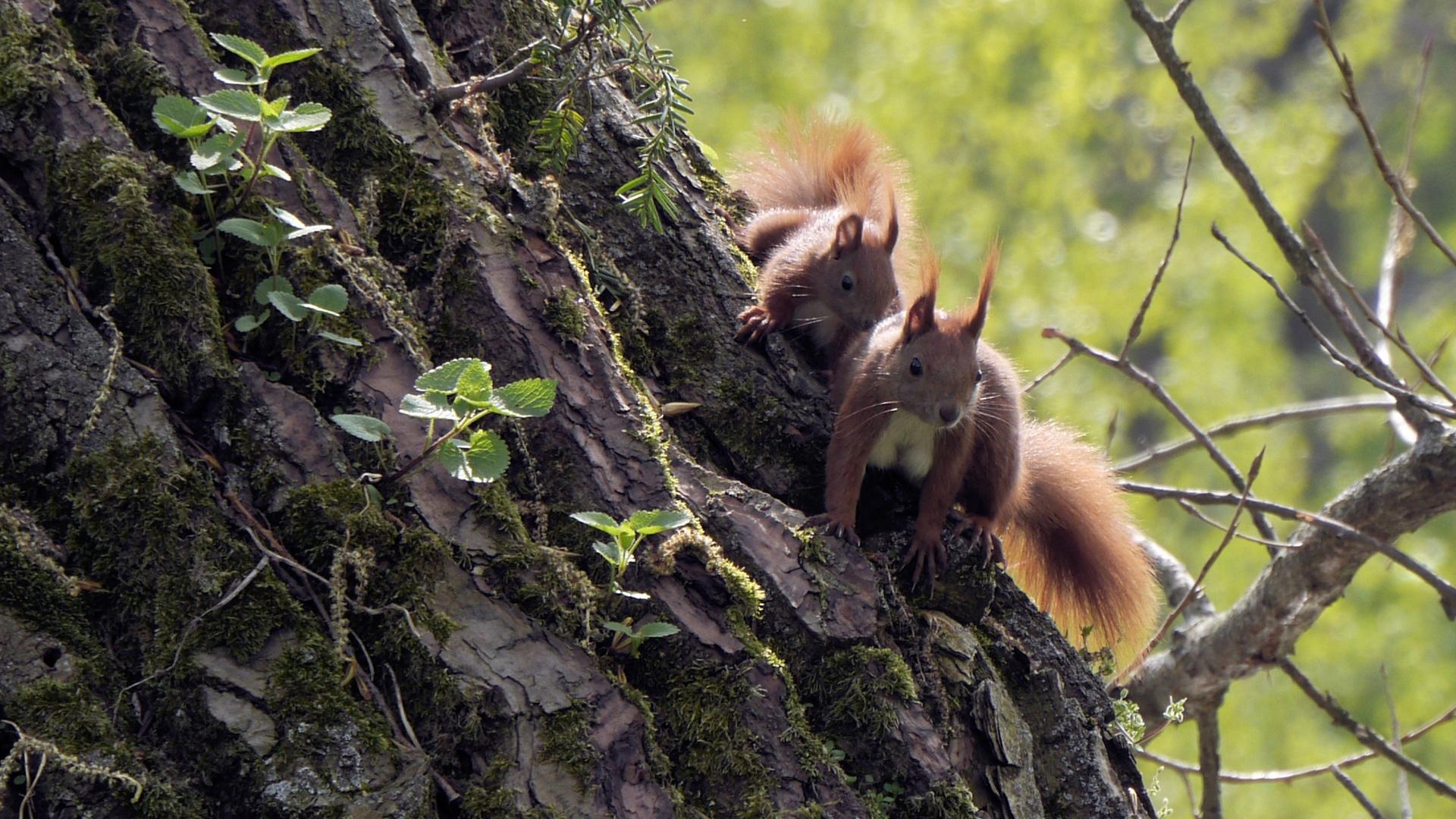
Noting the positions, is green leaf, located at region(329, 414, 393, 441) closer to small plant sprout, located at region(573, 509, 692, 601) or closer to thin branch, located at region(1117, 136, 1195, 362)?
small plant sprout, located at region(573, 509, 692, 601)

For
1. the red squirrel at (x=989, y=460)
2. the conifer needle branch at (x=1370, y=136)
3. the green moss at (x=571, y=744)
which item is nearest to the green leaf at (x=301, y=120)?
the green moss at (x=571, y=744)

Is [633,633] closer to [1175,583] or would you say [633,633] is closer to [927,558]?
[927,558]

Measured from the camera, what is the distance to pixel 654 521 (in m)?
1.53

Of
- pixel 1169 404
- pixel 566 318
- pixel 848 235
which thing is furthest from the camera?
pixel 848 235

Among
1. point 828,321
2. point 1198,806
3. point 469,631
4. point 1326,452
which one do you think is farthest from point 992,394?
point 1326,452

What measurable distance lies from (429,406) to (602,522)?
272mm

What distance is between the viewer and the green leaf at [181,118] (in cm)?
155

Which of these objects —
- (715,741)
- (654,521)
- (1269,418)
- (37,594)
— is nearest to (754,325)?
(654,521)

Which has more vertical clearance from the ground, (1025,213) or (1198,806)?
(1025,213)

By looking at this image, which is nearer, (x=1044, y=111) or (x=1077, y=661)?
(x=1077, y=661)

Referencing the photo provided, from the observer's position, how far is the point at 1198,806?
8.87ft

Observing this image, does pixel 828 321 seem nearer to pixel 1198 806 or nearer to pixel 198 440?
pixel 1198 806

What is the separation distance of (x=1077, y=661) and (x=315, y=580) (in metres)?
1.30

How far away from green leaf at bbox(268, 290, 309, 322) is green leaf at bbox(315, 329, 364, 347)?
1.3 inches
